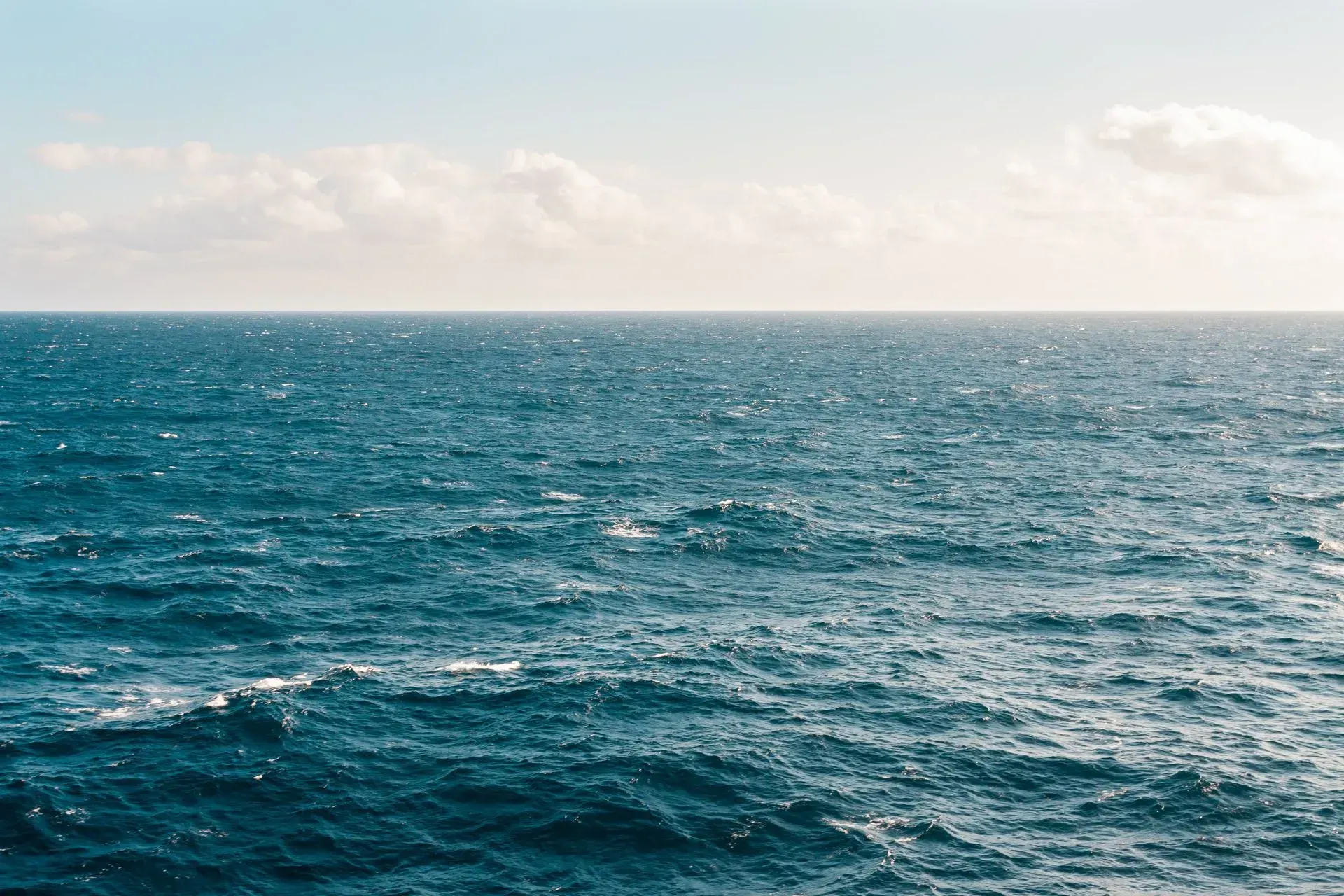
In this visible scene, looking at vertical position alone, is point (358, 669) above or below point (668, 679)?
above

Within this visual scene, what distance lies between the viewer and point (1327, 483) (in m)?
126

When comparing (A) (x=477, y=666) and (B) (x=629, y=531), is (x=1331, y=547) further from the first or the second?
(A) (x=477, y=666)

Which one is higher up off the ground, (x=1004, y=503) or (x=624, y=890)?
(x=1004, y=503)

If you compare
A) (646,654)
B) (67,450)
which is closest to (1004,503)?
(646,654)

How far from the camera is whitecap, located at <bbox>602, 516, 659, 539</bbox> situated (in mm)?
105250

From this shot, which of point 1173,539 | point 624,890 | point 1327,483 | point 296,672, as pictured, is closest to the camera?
point 624,890

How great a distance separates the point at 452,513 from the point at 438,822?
64549mm

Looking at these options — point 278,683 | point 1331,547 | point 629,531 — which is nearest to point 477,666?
point 278,683

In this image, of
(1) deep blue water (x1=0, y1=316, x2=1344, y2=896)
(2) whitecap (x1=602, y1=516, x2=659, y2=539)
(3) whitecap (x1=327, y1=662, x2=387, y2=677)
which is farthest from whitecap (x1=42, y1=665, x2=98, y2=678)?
(2) whitecap (x1=602, y1=516, x2=659, y2=539)

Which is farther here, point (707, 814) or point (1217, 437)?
point (1217, 437)

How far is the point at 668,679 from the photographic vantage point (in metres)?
69.4

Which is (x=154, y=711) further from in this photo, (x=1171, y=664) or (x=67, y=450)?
(x=67, y=450)

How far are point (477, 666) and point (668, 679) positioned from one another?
1365 centimetres

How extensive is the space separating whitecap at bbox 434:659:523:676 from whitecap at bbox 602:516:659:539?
34091 mm
